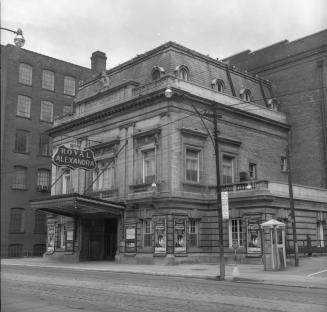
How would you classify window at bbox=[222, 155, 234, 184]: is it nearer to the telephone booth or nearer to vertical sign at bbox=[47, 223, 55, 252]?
the telephone booth

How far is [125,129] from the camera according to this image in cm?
3791

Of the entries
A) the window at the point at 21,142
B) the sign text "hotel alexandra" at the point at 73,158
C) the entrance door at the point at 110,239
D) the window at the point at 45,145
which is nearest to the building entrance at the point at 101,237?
the entrance door at the point at 110,239

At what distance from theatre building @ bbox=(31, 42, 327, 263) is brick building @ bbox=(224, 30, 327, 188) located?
1343 millimetres

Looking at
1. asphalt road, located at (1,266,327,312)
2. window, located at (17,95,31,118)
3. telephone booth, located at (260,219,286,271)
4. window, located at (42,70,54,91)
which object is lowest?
asphalt road, located at (1,266,327,312)

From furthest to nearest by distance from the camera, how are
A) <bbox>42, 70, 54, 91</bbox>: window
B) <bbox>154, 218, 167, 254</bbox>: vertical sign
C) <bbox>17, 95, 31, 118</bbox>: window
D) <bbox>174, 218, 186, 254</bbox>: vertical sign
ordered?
<bbox>42, 70, 54, 91</bbox>: window
<bbox>17, 95, 31, 118</bbox>: window
<bbox>174, 218, 186, 254</bbox>: vertical sign
<bbox>154, 218, 167, 254</bbox>: vertical sign

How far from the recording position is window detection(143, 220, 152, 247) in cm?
3434

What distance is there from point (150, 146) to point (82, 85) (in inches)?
551

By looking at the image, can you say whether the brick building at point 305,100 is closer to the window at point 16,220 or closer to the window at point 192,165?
the window at point 192,165

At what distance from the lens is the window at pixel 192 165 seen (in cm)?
3507

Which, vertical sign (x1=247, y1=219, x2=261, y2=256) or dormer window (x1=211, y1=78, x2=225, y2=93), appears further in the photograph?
dormer window (x1=211, y1=78, x2=225, y2=93)

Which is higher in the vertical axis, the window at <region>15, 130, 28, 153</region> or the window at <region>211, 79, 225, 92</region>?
the window at <region>211, 79, 225, 92</region>

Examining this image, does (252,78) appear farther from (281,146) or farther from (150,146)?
(150,146)

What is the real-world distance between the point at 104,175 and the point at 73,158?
485cm

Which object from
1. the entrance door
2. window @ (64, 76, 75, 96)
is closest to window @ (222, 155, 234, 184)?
the entrance door
